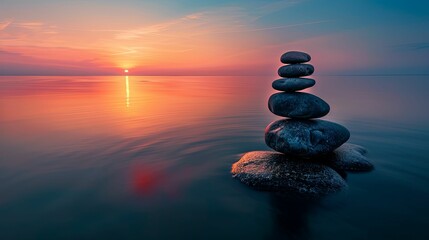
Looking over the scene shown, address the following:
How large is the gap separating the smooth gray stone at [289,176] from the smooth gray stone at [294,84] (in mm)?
3755

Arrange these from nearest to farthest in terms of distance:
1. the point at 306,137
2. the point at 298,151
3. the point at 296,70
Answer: the point at 298,151
the point at 306,137
the point at 296,70

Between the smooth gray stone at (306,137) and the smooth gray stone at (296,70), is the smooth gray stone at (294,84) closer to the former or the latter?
the smooth gray stone at (296,70)

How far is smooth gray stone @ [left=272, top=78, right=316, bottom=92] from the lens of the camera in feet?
42.3

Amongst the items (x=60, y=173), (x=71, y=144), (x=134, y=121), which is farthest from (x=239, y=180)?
(x=134, y=121)

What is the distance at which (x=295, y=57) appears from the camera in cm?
1314

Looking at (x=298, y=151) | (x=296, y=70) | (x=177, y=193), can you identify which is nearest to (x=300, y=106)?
(x=296, y=70)

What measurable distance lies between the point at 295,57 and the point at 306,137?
441 cm

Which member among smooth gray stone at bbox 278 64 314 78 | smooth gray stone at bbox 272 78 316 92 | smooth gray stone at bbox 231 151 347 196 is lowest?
smooth gray stone at bbox 231 151 347 196

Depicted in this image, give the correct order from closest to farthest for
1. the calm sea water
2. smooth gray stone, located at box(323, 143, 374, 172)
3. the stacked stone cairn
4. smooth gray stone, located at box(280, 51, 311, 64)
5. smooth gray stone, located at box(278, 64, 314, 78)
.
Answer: the calm sea water < the stacked stone cairn < smooth gray stone, located at box(323, 143, 374, 172) < smooth gray stone, located at box(278, 64, 314, 78) < smooth gray stone, located at box(280, 51, 311, 64)

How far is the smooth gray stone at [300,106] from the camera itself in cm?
1259

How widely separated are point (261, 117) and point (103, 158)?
1787 cm

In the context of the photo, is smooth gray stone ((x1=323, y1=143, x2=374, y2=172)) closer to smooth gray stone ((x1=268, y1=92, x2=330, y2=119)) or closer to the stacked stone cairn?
the stacked stone cairn

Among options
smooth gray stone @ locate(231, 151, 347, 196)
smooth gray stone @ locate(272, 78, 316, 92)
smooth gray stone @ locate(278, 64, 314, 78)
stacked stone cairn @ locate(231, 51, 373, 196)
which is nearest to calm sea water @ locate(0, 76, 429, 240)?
smooth gray stone @ locate(231, 151, 347, 196)

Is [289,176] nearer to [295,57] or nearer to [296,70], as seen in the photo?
[296,70]
